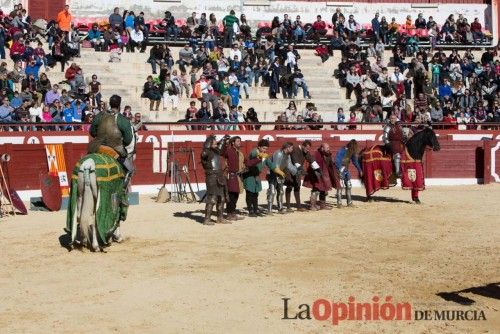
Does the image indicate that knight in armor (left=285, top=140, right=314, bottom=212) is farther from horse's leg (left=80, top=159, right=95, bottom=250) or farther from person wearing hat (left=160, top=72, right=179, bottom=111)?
person wearing hat (left=160, top=72, right=179, bottom=111)

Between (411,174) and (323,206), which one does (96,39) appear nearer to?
(323,206)

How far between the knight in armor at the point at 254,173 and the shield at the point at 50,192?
3787 millimetres

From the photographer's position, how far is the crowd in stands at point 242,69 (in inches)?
955

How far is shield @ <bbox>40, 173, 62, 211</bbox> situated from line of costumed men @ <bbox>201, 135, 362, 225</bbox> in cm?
304

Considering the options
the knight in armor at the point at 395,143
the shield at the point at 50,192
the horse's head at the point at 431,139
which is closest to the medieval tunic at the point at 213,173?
the shield at the point at 50,192

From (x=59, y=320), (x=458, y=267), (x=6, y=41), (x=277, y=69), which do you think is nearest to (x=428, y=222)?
(x=458, y=267)

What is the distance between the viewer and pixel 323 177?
18266 millimetres

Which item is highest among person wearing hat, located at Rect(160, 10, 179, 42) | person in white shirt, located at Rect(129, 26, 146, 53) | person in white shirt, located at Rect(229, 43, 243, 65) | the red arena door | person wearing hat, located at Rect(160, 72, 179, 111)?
the red arena door

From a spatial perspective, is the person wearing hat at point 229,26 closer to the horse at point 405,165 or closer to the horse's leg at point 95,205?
the horse at point 405,165

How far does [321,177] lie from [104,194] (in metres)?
5.97

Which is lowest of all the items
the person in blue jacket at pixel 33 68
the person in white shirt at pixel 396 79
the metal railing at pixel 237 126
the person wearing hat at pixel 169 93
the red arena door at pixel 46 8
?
the metal railing at pixel 237 126

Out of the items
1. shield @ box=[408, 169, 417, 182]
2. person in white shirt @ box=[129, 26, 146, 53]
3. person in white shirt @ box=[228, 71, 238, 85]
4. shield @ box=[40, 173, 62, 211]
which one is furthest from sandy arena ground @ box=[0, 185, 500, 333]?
person in white shirt @ box=[129, 26, 146, 53]

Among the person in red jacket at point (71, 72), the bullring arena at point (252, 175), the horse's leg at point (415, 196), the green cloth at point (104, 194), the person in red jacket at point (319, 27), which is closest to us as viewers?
the bullring arena at point (252, 175)

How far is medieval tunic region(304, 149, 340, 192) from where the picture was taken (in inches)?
718
